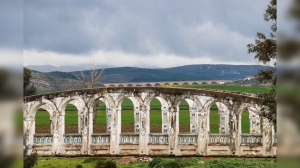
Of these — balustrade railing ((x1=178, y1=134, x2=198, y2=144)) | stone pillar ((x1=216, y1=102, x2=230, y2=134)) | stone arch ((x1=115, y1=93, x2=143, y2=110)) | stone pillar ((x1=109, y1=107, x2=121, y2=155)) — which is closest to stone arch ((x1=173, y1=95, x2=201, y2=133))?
balustrade railing ((x1=178, y1=134, x2=198, y2=144))

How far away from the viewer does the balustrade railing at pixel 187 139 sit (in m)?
16.2

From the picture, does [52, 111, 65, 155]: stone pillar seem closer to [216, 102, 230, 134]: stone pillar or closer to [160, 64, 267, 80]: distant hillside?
[216, 102, 230, 134]: stone pillar

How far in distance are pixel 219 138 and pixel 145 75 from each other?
9.36 metres

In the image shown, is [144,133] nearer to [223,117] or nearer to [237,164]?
[223,117]

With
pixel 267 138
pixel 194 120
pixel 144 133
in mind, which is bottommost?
pixel 267 138

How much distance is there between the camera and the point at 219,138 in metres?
16.0

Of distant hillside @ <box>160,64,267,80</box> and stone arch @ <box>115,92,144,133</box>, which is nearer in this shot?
stone arch @ <box>115,92,144,133</box>

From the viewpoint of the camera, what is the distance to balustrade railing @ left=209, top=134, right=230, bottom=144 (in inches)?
625

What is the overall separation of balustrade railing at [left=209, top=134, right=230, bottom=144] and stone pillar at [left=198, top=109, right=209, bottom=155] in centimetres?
21

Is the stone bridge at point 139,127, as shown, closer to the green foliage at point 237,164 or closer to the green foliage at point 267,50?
the green foliage at point 237,164

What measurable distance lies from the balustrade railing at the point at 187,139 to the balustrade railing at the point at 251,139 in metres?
1.78

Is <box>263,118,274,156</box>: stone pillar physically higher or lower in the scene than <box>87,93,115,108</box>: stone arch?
lower

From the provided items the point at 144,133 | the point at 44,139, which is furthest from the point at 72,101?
the point at 144,133

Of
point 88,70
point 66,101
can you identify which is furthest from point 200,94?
point 88,70
